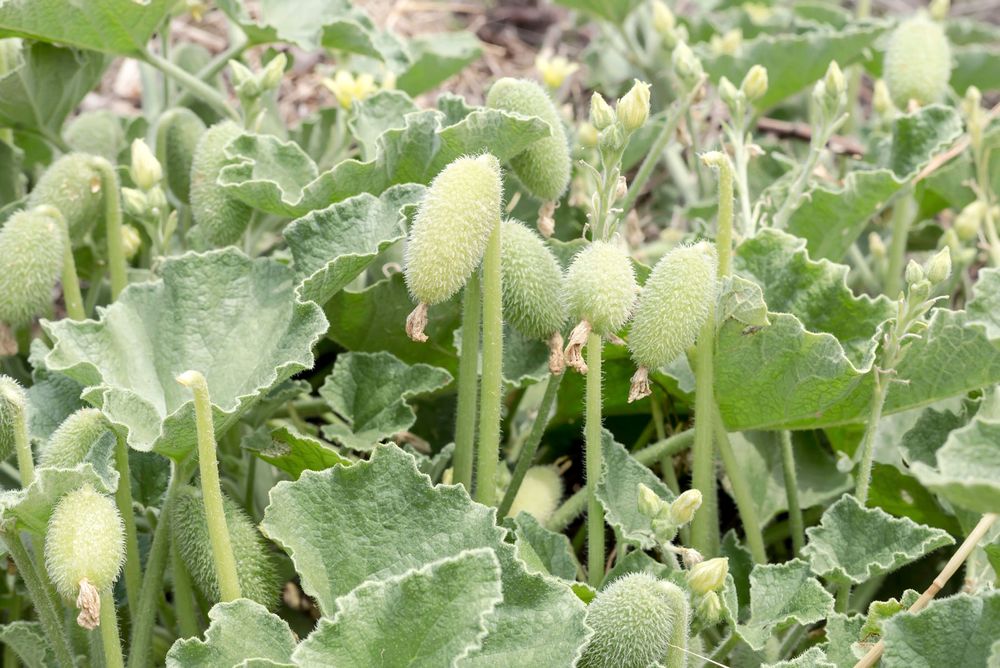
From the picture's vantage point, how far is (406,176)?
2432mm

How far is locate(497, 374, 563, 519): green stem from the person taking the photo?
2167 mm

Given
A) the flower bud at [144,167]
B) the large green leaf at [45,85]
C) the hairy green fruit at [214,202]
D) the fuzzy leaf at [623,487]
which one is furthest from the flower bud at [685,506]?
the large green leaf at [45,85]

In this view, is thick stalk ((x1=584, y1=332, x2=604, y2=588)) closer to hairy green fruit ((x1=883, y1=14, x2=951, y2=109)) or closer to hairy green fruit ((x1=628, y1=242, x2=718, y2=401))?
hairy green fruit ((x1=628, y1=242, x2=718, y2=401))

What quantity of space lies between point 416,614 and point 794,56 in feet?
7.23

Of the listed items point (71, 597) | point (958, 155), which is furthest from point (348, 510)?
point (958, 155)

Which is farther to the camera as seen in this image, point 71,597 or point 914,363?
point 914,363

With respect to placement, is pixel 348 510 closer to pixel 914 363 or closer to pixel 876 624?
pixel 876 624

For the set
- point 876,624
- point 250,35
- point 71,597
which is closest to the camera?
point 71,597

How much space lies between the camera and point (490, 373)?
6.71 ft

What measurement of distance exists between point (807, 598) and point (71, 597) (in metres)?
1.09

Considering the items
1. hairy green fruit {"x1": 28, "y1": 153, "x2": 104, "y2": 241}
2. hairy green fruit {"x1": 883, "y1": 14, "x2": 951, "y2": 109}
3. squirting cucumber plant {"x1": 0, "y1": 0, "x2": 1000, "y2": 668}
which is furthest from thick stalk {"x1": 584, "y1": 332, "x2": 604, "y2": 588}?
hairy green fruit {"x1": 883, "y1": 14, "x2": 951, "y2": 109}

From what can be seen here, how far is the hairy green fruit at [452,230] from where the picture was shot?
1.90m

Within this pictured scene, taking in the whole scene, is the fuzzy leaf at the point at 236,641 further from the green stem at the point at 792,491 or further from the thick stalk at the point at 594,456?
the green stem at the point at 792,491

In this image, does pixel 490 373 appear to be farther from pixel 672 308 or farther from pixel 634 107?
pixel 634 107
